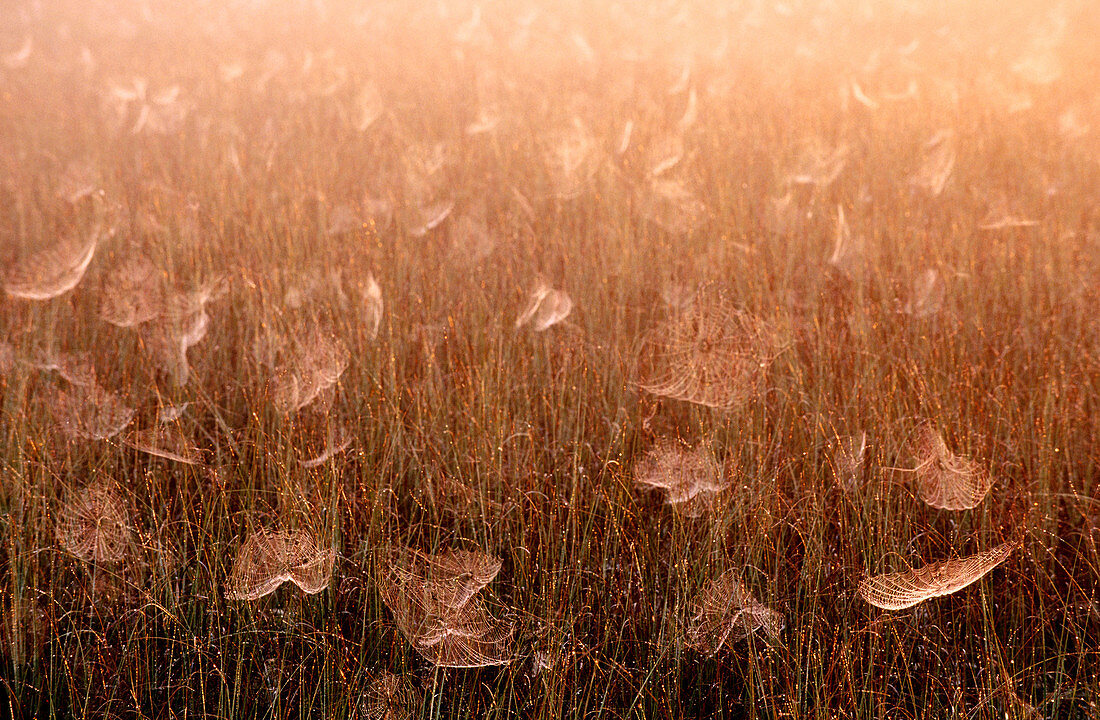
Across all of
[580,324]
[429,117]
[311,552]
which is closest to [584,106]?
[429,117]

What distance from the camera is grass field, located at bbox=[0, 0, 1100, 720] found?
152 cm

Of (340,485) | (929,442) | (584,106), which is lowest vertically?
(340,485)

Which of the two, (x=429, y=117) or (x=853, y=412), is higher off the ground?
(x=429, y=117)

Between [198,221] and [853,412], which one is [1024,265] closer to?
[853,412]

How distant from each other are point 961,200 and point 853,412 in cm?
154

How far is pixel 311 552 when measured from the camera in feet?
5.34

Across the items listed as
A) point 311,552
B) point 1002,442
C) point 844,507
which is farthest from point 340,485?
point 1002,442

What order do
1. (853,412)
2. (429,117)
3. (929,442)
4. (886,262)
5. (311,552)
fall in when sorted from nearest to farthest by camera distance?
1. (311,552)
2. (929,442)
3. (853,412)
4. (886,262)
5. (429,117)

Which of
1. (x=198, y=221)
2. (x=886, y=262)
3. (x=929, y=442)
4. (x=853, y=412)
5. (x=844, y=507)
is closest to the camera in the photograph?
(x=844, y=507)

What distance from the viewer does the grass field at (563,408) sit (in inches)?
59.9

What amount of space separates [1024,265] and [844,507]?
131 centimetres

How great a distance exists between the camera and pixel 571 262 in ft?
9.30

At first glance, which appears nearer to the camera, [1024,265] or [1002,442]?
[1002,442]

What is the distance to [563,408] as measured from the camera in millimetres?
2051
